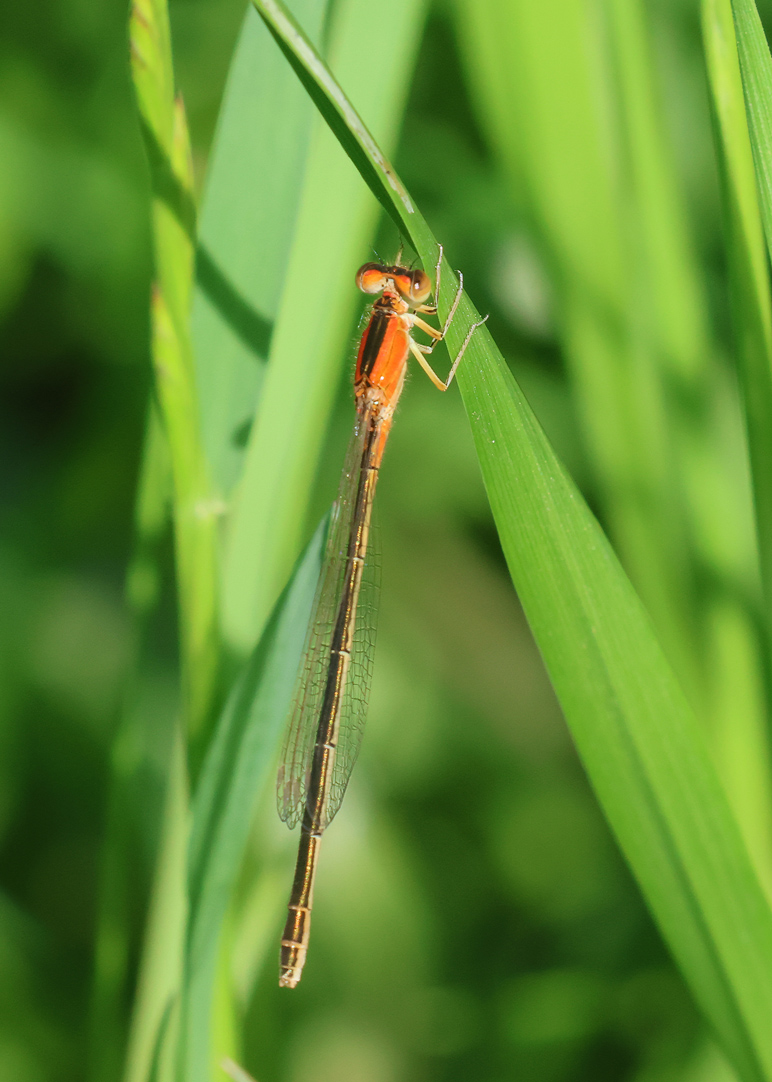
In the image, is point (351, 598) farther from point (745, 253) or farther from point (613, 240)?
point (745, 253)

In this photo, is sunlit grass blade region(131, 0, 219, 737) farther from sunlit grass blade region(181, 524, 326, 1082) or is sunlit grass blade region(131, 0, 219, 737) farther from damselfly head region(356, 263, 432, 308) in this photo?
damselfly head region(356, 263, 432, 308)

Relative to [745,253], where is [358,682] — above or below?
below

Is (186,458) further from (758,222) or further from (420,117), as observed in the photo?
(420,117)

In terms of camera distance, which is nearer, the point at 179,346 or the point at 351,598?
the point at 179,346

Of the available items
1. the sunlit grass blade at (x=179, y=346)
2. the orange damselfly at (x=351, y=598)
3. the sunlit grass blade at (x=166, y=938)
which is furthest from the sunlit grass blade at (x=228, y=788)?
the orange damselfly at (x=351, y=598)

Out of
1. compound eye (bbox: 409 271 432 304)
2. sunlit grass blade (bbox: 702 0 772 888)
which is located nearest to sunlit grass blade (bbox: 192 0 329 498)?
sunlit grass blade (bbox: 702 0 772 888)

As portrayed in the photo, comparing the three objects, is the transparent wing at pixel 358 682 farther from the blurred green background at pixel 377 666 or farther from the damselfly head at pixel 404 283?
the damselfly head at pixel 404 283

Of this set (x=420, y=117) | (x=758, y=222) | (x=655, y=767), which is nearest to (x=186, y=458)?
(x=655, y=767)

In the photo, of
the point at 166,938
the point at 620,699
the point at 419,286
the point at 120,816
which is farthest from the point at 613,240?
the point at 166,938
